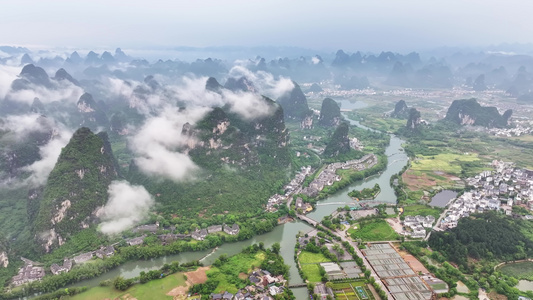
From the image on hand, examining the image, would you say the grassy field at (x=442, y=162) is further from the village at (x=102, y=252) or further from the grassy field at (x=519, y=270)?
the village at (x=102, y=252)

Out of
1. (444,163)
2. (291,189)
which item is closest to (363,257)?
(291,189)

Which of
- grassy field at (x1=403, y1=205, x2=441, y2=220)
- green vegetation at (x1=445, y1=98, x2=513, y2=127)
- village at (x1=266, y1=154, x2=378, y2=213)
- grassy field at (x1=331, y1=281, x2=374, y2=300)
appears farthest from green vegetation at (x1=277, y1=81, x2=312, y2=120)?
grassy field at (x1=331, y1=281, x2=374, y2=300)

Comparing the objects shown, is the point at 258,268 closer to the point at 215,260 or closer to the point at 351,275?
the point at 215,260

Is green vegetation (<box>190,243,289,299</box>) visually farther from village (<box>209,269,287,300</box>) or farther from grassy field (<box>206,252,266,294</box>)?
village (<box>209,269,287,300</box>)

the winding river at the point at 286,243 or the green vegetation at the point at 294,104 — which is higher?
the green vegetation at the point at 294,104

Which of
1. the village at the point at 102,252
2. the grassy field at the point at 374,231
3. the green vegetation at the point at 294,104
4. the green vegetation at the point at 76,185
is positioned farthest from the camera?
the green vegetation at the point at 294,104

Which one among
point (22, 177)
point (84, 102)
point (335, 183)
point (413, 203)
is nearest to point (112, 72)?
A: point (84, 102)

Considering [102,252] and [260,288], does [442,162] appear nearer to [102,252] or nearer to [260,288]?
[260,288]

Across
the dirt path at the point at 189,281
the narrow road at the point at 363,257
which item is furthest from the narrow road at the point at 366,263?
the dirt path at the point at 189,281
